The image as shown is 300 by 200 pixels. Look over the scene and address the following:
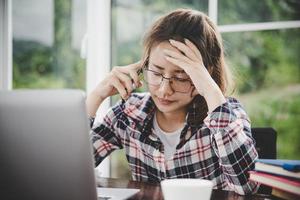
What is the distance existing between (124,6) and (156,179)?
1.33 m

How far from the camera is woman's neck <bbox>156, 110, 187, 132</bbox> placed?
5.42ft

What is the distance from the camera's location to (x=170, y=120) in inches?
65.7

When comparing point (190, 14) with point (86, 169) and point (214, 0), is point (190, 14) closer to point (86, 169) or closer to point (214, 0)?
point (214, 0)

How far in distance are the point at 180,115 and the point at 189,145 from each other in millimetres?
168

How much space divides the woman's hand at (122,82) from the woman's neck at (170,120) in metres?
0.15

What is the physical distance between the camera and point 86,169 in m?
0.74

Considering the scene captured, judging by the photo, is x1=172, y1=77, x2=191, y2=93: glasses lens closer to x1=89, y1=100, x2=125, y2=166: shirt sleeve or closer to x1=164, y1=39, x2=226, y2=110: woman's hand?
x1=164, y1=39, x2=226, y2=110: woman's hand

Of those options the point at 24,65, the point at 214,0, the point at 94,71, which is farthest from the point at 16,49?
the point at 214,0

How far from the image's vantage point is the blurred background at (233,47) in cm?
229

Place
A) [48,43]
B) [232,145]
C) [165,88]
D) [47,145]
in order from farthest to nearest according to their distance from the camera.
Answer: [48,43] → [165,88] → [232,145] → [47,145]

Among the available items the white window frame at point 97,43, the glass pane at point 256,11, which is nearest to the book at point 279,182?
the glass pane at point 256,11

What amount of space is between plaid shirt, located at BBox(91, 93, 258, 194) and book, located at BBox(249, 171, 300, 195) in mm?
232

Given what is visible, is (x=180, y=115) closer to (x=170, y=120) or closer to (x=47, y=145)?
(x=170, y=120)

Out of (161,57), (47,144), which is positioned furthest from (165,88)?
(47,144)
